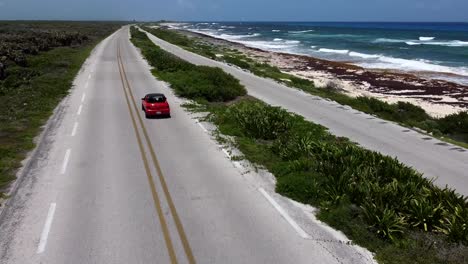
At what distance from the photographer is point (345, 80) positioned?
173 feet

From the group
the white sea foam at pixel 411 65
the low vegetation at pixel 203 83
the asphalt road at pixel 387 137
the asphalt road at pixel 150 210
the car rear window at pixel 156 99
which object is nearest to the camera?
the asphalt road at pixel 150 210

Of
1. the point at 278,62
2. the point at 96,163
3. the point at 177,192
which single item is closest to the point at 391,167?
the point at 177,192

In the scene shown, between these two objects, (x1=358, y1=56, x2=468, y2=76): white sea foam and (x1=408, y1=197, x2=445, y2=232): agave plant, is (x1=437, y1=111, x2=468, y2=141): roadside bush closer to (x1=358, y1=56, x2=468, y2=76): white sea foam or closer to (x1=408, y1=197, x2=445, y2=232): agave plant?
(x1=408, y1=197, x2=445, y2=232): agave plant

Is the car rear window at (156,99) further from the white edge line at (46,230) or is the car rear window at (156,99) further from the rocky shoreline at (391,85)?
the rocky shoreline at (391,85)

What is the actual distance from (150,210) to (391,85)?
43.0m

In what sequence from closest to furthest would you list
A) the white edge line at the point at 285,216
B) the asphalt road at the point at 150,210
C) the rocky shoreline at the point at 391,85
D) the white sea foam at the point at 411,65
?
the asphalt road at the point at 150,210, the white edge line at the point at 285,216, the rocky shoreline at the point at 391,85, the white sea foam at the point at 411,65

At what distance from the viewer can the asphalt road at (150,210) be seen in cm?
969

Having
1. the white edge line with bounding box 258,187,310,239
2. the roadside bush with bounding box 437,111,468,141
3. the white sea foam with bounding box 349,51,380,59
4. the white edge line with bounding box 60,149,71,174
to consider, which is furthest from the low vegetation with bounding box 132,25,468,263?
the white sea foam with bounding box 349,51,380,59

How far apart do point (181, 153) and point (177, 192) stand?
14.1 ft

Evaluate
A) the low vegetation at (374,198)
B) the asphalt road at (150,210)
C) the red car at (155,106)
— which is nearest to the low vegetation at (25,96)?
the asphalt road at (150,210)

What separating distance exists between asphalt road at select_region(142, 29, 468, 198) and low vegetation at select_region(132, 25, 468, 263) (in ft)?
6.79

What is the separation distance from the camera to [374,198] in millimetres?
11500

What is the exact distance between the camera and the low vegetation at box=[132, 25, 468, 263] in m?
9.92

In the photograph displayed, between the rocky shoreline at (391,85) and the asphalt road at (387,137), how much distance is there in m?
11.1
